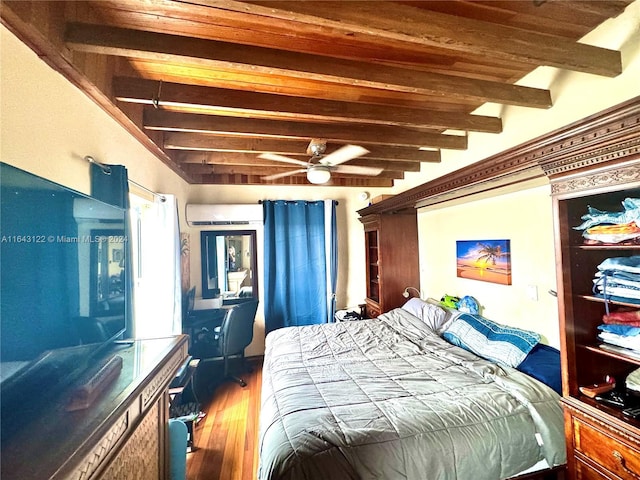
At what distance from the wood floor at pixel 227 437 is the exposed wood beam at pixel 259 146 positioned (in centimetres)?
247

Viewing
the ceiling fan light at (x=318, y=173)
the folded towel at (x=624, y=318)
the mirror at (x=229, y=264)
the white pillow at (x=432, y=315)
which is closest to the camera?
the folded towel at (x=624, y=318)

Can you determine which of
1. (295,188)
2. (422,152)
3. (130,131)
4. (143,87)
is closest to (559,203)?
(422,152)

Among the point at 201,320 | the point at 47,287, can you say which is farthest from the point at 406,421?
the point at 201,320

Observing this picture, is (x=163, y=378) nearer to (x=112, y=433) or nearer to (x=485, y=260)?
(x=112, y=433)

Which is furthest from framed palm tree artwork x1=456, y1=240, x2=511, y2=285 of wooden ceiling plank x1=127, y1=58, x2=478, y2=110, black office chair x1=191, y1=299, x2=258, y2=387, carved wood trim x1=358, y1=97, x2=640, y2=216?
black office chair x1=191, y1=299, x2=258, y2=387

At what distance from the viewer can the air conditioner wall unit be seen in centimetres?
374

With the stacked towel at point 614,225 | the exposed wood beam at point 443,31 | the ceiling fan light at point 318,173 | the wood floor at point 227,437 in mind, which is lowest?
the wood floor at point 227,437

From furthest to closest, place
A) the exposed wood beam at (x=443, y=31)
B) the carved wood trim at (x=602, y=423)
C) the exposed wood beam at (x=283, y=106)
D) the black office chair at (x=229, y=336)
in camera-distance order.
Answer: the black office chair at (x=229, y=336), the exposed wood beam at (x=283, y=106), the carved wood trim at (x=602, y=423), the exposed wood beam at (x=443, y=31)

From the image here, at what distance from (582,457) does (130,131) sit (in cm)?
322

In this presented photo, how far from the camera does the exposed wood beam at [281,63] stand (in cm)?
119

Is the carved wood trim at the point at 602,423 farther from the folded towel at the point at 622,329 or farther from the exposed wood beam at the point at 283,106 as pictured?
the exposed wood beam at the point at 283,106

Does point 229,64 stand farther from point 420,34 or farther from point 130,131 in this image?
point 130,131

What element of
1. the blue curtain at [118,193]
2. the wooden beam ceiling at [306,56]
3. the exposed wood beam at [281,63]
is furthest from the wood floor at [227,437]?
the exposed wood beam at [281,63]

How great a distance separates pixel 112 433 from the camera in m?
0.95
